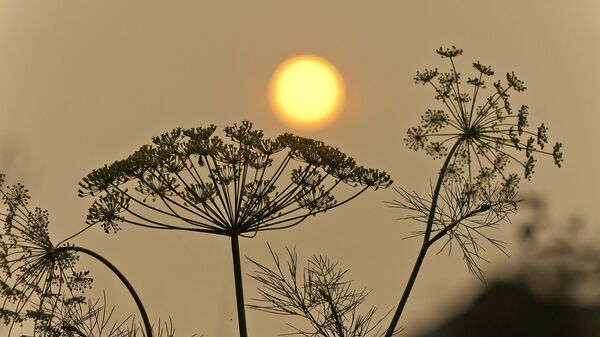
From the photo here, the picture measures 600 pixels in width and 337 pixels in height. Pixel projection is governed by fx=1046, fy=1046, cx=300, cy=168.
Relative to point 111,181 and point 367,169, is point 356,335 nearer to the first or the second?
point 367,169

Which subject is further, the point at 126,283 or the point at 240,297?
the point at 126,283

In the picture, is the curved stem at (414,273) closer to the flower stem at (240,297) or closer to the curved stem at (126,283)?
the flower stem at (240,297)

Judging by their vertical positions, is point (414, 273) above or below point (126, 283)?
below

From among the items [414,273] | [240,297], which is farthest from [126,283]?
[414,273]

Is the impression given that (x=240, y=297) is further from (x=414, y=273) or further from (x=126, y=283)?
(x=414, y=273)

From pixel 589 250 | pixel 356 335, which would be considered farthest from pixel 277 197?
pixel 589 250

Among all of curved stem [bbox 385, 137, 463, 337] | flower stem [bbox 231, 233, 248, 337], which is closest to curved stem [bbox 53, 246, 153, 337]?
flower stem [bbox 231, 233, 248, 337]

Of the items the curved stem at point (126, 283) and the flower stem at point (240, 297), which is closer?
the flower stem at point (240, 297)

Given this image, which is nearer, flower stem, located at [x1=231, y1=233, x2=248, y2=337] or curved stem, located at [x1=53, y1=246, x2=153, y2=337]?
flower stem, located at [x1=231, y1=233, x2=248, y2=337]

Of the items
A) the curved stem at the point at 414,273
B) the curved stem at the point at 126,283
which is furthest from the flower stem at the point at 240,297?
the curved stem at the point at 414,273

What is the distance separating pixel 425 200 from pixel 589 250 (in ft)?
52.2

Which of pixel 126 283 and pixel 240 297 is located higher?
pixel 126 283

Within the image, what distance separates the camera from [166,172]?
5.18m

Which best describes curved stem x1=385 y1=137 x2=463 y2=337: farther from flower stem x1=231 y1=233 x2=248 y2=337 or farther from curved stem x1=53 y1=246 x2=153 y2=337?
curved stem x1=53 y1=246 x2=153 y2=337
